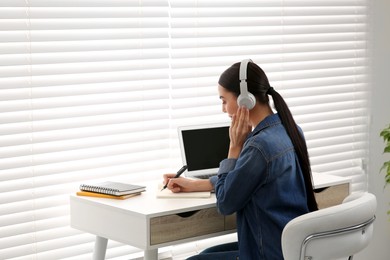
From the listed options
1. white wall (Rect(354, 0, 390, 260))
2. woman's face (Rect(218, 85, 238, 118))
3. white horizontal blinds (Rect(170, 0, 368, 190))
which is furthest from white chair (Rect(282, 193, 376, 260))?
white wall (Rect(354, 0, 390, 260))

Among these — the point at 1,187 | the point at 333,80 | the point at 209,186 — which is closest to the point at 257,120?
the point at 209,186

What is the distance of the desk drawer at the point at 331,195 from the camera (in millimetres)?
3361

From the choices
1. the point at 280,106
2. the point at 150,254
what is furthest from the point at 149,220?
the point at 280,106

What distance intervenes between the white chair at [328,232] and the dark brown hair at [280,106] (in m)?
0.31

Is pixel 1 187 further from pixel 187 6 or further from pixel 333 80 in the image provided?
pixel 333 80

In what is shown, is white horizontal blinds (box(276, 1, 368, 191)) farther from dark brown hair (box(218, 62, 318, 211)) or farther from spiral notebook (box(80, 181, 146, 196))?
spiral notebook (box(80, 181, 146, 196))

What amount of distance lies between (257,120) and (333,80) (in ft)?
4.88

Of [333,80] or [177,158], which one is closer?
[177,158]

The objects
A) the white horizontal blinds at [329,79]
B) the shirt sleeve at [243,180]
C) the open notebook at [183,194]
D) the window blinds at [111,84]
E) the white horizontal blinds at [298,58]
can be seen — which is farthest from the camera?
the white horizontal blinds at [329,79]

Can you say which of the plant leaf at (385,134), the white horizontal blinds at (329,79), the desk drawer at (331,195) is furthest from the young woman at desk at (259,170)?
the plant leaf at (385,134)

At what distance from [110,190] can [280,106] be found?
749 mm

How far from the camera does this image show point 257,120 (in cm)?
295

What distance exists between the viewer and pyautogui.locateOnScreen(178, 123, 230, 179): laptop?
336 centimetres

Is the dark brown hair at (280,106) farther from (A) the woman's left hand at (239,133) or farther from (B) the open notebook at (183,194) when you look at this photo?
(B) the open notebook at (183,194)
